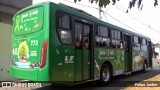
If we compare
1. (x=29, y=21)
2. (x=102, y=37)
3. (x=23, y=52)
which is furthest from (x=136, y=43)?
(x=23, y=52)

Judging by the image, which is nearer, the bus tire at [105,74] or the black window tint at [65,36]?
the black window tint at [65,36]

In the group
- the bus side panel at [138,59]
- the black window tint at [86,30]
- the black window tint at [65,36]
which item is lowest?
the bus side panel at [138,59]

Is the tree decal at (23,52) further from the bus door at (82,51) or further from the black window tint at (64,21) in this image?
A: the bus door at (82,51)

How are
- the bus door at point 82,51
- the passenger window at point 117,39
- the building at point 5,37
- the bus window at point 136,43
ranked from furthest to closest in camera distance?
the bus window at point 136,43 < the building at point 5,37 < the passenger window at point 117,39 < the bus door at point 82,51

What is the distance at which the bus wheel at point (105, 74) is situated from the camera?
10797 mm

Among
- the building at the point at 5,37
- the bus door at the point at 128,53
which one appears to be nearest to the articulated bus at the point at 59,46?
the bus door at the point at 128,53

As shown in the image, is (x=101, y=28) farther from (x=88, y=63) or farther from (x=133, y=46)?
(x=133, y=46)

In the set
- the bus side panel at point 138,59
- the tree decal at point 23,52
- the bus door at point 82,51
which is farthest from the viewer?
the bus side panel at point 138,59

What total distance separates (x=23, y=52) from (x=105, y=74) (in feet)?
14.3

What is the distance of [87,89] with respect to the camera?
994 centimetres

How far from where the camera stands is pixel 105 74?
11258 mm

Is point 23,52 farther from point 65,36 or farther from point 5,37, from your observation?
point 5,37

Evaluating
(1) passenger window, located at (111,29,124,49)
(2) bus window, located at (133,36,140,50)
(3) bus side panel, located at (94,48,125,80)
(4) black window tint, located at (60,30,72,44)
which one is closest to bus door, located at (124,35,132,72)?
(3) bus side panel, located at (94,48,125,80)

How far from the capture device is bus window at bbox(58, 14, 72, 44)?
26.5 ft
